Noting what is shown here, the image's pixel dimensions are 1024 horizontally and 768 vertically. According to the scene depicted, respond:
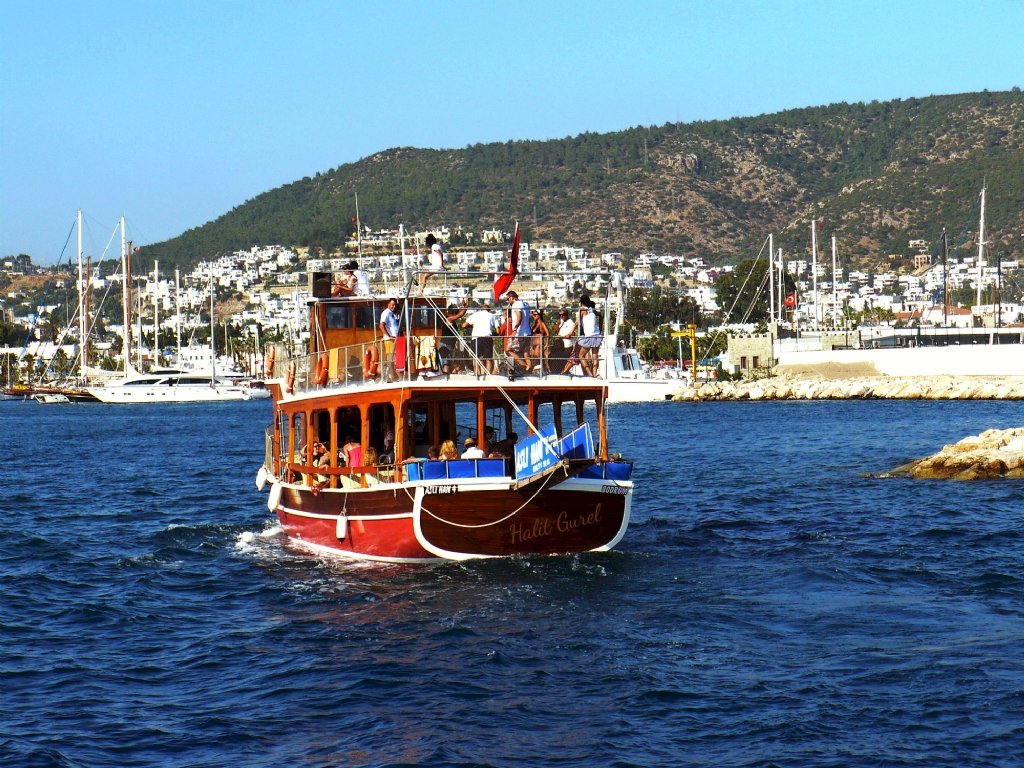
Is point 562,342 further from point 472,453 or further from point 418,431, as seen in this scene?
point 418,431

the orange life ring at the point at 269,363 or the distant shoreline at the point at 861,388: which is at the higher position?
the orange life ring at the point at 269,363

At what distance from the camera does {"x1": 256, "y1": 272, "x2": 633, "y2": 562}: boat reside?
66.3 ft

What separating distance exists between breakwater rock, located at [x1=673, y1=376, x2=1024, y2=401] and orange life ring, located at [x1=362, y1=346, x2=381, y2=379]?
212 ft

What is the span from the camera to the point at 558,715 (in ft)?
46.4

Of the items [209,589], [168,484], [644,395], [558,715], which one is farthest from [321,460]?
[644,395]

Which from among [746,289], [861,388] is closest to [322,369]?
[861,388]

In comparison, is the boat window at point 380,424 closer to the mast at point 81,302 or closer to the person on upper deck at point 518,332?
the person on upper deck at point 518,332

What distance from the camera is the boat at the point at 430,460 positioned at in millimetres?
20219

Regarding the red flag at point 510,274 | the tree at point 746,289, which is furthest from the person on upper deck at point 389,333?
the tree at point 746,289

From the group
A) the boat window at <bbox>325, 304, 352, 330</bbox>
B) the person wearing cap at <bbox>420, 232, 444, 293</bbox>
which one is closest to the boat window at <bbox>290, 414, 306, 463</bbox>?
the boat window at <bbox>325, 304, 352, 330</bbox>

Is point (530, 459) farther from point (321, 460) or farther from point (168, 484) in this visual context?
point (168, 484)

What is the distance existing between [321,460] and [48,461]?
108 ft

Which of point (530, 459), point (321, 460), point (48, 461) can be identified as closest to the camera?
point (530, 459)

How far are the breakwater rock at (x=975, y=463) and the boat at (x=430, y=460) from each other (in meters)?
15.1
